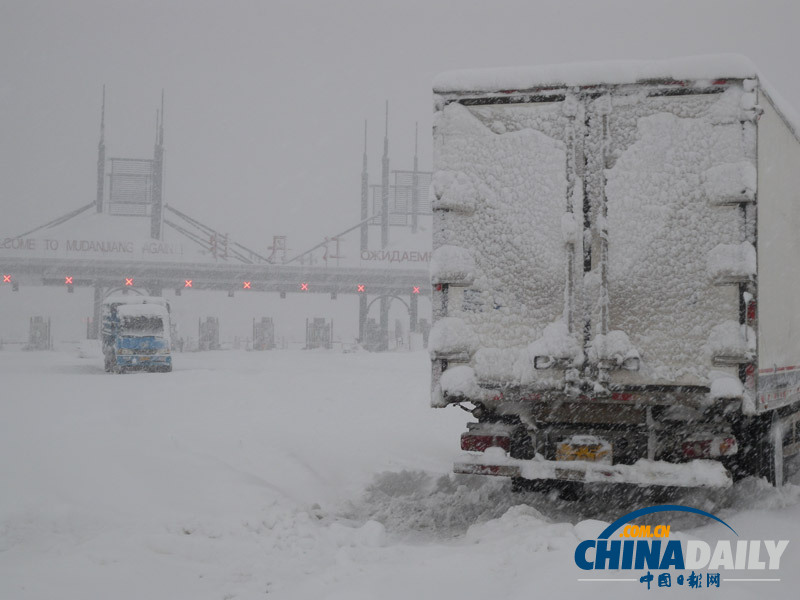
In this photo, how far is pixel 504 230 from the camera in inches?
280

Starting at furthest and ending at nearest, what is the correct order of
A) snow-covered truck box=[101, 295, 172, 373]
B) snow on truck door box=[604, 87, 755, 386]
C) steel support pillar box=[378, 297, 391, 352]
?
steel support pillar box=[378, 297, 391, 352] → snow-covered truck box=[101, 295, 172, 373] → snow on truck door box=[604, 87, 755, 386]

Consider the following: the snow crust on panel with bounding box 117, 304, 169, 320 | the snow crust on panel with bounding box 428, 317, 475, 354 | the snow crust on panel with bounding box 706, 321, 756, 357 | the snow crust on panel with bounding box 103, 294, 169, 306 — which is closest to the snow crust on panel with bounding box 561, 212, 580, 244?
the snow crust on panel with bounding box 428, 317, 475, 354

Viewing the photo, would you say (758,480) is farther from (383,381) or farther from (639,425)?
(383,381)

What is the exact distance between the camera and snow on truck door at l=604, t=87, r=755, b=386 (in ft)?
21.3

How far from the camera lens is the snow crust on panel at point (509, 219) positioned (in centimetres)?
695

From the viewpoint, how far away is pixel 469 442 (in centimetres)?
736

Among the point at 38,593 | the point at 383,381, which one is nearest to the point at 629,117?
the point at 38,593

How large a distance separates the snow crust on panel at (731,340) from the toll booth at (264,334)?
55.7m

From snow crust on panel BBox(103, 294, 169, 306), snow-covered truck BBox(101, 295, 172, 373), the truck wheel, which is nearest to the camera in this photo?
the truck wheel

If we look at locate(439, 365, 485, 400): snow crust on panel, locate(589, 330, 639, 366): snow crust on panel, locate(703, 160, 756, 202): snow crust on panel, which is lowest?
locate(439, 365, 485, 400): snow crust on panel

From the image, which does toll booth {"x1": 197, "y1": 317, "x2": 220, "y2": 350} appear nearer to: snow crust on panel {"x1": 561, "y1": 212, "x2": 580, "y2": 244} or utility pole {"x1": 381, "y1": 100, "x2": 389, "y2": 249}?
utility pole {"x1": 381, "y1": 100, "x2": 389, "y2": 249}

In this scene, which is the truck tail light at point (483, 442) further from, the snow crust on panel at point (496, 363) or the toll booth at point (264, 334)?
the toll booth at point (264, 334)

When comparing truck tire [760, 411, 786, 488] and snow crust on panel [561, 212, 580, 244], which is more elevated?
snow crust on panel [561, 212, 580, 244]

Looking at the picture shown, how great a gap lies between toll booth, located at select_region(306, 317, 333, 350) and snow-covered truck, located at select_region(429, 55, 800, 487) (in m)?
53.2
